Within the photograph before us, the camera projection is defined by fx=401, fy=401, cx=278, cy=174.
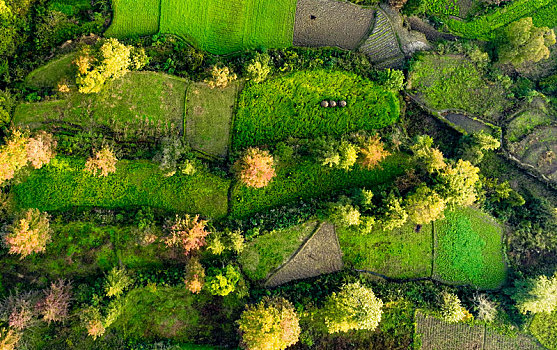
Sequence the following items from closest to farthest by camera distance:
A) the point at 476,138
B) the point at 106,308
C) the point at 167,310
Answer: the point at 106,308 → the point at 167,310 → the point at 476,138

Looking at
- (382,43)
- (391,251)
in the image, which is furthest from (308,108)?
(391,251)

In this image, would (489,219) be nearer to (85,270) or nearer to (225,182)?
(225,182)

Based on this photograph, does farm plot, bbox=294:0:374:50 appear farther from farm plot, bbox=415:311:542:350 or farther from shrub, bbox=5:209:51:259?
shrub, bbox=5:209:51:259

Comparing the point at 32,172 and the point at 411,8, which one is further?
the point at 411,8

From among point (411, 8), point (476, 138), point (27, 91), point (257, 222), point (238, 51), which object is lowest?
point (257, 222)

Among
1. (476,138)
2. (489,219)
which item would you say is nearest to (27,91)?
(476,138)

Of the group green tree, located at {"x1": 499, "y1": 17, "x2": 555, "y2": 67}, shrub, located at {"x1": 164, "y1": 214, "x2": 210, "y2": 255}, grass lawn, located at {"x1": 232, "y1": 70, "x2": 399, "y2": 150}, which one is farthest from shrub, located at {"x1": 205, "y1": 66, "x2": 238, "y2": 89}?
green tree, located at {"x1": 499, "y1": 17, "x2": 555, "y2": 67}
